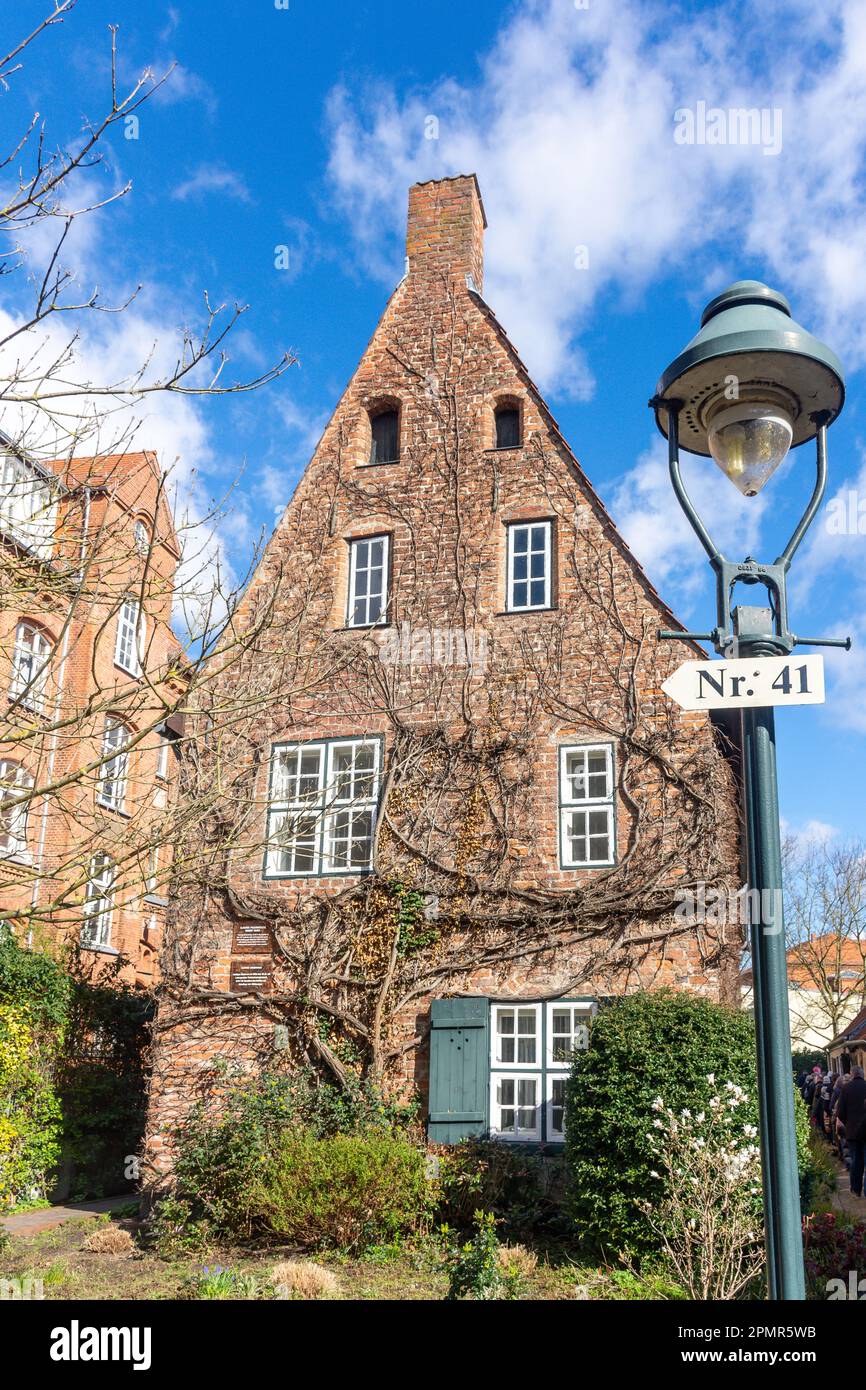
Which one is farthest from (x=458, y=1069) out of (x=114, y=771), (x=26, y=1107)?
(x=26, y=1107)

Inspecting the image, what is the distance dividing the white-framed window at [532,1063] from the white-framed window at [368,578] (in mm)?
5593

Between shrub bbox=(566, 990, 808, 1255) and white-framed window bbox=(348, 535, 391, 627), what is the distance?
6734mm

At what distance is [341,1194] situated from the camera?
11.0 m

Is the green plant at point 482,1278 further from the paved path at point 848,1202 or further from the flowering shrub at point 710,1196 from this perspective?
the paved path at point 848,1202

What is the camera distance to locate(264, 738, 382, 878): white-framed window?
14.2 metres

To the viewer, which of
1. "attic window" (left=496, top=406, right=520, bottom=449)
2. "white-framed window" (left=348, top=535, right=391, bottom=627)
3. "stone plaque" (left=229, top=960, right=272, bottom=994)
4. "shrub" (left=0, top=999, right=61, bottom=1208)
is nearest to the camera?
"stone plaque" (left=229, top=960, right=272, bottom=994)

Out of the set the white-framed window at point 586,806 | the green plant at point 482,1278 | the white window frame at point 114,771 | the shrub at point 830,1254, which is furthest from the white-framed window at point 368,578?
the shrub at point 830,1254

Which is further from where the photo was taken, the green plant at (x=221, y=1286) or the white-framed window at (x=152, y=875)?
the green plant at (x=221, y=1286)

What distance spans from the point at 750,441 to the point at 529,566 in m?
10.5

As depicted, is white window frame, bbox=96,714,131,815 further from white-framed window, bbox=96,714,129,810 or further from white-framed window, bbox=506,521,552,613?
white-framed window, bbox=506,521,552,613

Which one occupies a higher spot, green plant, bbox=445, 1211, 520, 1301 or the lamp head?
the lamp head

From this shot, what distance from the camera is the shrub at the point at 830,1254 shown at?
28.0 feet

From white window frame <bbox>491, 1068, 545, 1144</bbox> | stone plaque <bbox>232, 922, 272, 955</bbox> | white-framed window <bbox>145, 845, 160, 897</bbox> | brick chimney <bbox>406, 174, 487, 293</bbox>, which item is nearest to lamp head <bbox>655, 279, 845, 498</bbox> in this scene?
white-framed window <bbox>145, 845, 160, 897</bbox>

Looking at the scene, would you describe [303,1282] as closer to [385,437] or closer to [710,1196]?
[710,1196]
